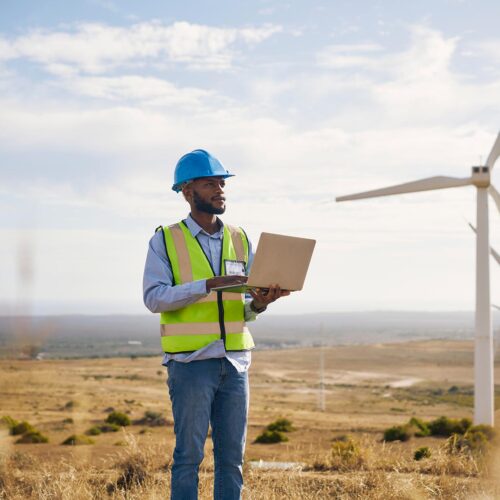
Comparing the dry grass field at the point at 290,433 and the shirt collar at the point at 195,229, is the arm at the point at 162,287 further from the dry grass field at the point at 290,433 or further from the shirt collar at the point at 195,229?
the dry grass field at the point at 290,433

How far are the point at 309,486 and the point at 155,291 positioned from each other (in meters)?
3.83

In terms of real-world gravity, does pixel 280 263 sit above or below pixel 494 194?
below

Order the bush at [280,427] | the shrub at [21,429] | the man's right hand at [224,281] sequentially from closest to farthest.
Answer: the man's right hand at [224,281], the shrub at [21,429], the bush at [280,427]

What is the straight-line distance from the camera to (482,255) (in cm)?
2484

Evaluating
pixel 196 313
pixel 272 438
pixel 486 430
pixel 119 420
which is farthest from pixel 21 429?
pixel 196 313

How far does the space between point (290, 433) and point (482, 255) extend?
10.3m

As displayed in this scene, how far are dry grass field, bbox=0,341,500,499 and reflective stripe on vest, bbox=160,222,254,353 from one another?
232 cm

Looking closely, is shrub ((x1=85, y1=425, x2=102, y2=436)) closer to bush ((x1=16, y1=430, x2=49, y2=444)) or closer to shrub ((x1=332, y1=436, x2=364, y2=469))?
bush ((x1=16, y1=430, x2=49, y2=444))

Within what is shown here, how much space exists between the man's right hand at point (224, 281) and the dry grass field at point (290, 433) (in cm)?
284

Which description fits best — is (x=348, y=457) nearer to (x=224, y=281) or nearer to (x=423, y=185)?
(x=224, y=281)

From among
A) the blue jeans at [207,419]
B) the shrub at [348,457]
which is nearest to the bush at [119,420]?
the shrub at [348,457]

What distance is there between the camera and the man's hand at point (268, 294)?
5590 mm

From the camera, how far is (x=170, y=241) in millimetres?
6047

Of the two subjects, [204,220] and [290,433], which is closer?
[204,220]
